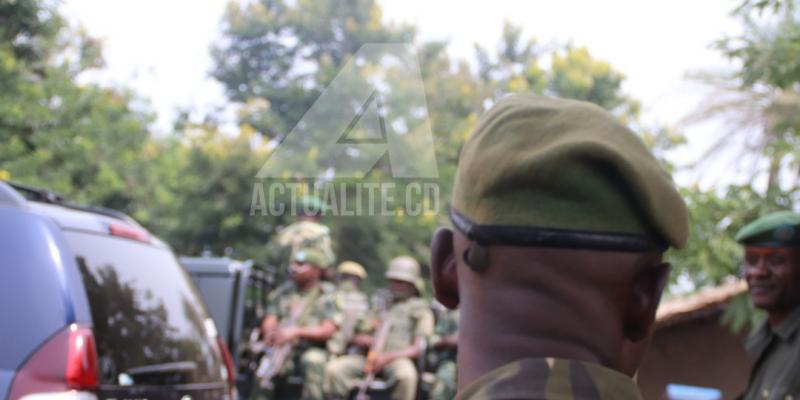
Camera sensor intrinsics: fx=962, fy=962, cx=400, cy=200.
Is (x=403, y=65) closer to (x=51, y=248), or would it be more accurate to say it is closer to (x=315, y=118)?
(x=315, y=118)

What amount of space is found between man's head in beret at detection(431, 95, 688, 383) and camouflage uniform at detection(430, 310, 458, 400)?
23.6ft

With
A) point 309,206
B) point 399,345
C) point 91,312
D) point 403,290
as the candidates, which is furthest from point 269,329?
point 91,312

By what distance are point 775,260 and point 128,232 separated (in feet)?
8.74

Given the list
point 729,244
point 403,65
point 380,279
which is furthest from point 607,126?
point 380,279

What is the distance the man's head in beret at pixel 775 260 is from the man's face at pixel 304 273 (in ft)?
18.2

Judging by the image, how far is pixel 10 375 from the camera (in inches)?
A: 125

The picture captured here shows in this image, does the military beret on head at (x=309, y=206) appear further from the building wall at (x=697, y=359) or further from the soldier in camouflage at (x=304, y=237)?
the building wall at (x=697, y=359)

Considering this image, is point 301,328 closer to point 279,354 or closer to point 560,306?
point 279,354

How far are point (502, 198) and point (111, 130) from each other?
1768 centimetres

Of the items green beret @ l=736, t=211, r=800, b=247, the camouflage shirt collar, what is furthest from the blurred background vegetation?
the camouflage shirt collar

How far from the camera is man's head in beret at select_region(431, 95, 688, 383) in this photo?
1380mm

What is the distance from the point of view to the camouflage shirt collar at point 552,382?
1302 mm

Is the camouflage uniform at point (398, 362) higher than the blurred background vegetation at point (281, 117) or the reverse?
the reverse

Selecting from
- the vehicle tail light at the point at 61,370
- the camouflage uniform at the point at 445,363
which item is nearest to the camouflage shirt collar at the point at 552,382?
the vehicle tail light at the point at 61,370
